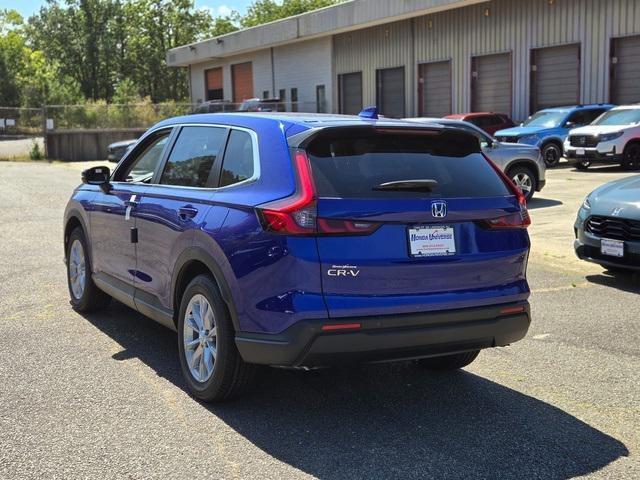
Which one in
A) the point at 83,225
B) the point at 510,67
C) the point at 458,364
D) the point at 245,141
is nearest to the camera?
the point at 245,141

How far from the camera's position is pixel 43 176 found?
79.9ft

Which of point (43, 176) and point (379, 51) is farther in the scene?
point (379, 51)

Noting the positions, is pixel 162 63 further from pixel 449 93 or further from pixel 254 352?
pixel 254 352

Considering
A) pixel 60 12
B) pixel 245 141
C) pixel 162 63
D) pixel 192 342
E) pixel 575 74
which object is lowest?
pixel 192 342

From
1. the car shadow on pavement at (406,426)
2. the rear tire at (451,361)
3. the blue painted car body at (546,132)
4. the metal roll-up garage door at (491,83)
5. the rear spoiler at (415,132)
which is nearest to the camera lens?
the car shadow on pavement at (406,426)

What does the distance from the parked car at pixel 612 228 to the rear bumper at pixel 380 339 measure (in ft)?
12.2

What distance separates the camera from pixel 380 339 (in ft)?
13.1

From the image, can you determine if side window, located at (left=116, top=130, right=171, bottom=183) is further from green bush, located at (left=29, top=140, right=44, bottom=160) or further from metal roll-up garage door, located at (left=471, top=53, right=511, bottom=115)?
green bush, located at (left=29, top=140, right=44, bottom=160)

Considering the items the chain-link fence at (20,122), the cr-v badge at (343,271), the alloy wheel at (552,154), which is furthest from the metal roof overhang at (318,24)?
the cr-v badge at (343,271)

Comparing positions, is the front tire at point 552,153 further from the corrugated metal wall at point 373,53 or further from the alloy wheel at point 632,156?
the corrugated metal wall at point 373,53

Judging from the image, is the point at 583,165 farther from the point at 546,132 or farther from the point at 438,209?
the point at 438,209

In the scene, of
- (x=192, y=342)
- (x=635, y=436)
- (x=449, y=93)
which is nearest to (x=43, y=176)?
(x=449, y=93)

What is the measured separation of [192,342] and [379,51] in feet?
108

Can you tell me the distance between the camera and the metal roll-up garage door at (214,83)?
50.3 m
